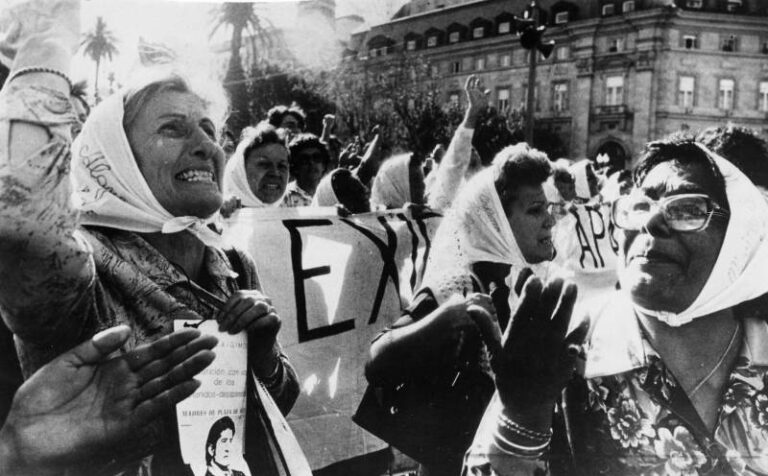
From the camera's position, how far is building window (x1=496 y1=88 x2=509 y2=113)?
8.13 feet

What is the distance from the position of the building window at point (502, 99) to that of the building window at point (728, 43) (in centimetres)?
71

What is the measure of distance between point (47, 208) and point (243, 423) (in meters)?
0.62

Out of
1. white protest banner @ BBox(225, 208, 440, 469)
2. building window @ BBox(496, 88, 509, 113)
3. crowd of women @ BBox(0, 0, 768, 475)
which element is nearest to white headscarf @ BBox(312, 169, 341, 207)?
white protest banner @ BBox(225, 208, 440, 469)

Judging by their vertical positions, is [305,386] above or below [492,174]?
below

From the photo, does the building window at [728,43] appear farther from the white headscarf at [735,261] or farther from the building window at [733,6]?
the white headscarf at [735,261]

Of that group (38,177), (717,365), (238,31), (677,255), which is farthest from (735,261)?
(38,177)

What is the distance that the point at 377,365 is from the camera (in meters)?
1.74

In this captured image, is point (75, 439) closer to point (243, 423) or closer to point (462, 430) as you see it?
point (243, 423)

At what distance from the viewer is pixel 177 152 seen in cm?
137

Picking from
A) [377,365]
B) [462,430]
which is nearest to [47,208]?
[377,365]

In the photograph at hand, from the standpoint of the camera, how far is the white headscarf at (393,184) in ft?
9.95

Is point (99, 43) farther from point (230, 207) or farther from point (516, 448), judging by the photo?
point (516, 448)

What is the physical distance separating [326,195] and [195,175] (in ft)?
5.69

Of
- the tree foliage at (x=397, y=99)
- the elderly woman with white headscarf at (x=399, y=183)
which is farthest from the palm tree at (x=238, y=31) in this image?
the elderly woman with white headscarf at (x=399, y=183)
